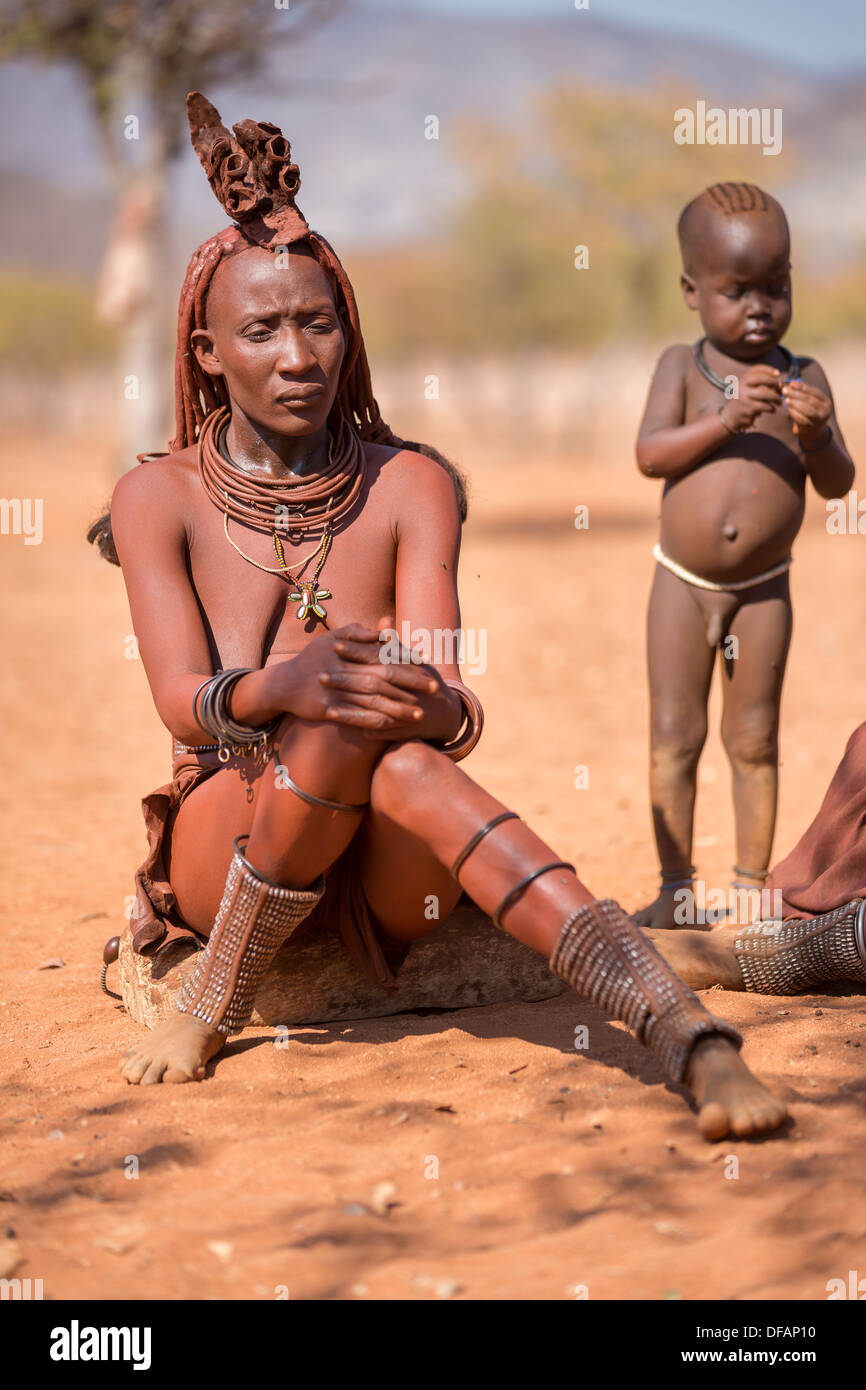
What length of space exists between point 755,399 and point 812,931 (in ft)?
5.15

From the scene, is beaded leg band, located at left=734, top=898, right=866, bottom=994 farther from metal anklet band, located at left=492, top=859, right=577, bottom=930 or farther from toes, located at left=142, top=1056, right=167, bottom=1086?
toes, located at left=142, top=1056, right=167, bottom=1086

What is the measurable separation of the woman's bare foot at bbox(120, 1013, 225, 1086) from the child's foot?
1.62 metres

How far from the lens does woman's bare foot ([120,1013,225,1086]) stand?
319cm

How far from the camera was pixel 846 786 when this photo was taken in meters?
3.80

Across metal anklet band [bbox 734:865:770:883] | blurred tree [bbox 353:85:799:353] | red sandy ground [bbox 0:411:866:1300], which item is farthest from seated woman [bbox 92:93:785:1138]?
blurred tree [bbox 353:85:799:353]

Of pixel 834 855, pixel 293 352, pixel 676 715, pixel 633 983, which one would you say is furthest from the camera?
pixel 676 715

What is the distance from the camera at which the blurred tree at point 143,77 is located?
15.3m

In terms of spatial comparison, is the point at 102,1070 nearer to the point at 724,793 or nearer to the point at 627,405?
the point at 724,793

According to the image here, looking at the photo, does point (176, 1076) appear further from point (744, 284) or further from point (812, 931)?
point (744, 284)

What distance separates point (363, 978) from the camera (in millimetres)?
3684

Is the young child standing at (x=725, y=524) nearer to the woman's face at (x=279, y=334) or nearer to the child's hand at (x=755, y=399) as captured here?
the child's hand at (x=755, y=399)

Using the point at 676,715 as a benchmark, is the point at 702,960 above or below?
below

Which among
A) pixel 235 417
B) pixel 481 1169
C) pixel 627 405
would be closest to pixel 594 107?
pixel 627 405

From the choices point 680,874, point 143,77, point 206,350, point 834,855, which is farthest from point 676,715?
point 143,77
